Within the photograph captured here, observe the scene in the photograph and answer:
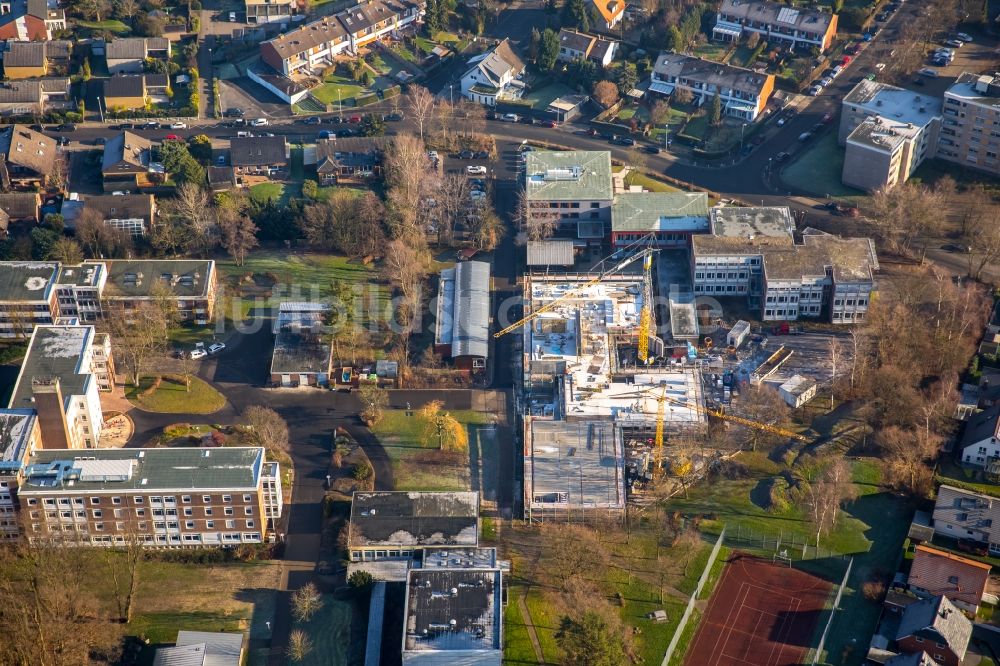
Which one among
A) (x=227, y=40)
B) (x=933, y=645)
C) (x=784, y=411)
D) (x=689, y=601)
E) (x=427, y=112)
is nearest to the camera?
(x=933, y=645)

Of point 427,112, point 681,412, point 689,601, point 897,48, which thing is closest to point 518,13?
point 427,112

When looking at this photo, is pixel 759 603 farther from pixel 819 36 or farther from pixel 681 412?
pixel 819 36

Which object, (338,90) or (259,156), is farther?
(338,90)

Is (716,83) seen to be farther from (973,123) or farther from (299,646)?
(299,646)

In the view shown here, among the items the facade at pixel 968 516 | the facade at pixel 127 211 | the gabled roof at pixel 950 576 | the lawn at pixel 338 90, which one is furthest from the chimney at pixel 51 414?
the facade at pixel 968 516

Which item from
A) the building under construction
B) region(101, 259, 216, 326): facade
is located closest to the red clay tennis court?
the building under construction

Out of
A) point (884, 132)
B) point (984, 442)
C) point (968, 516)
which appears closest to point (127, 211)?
point (884, 132)
